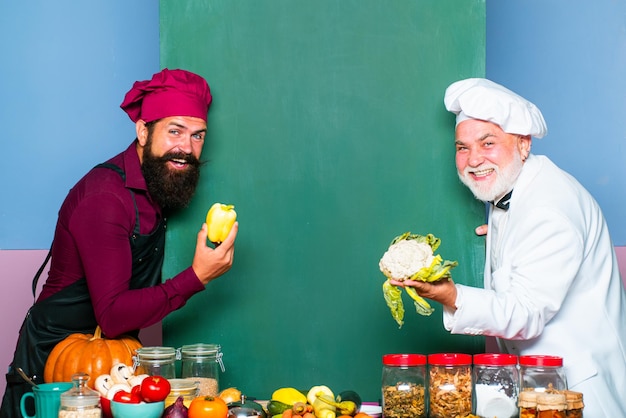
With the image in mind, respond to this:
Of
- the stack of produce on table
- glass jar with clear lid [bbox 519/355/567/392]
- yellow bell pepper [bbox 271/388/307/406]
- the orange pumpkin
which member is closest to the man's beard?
the orange pumpkin

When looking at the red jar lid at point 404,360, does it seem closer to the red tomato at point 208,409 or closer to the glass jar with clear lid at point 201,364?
the red tomato at point 208,409

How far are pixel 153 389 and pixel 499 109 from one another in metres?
1.61

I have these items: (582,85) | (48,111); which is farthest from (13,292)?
(582,85)

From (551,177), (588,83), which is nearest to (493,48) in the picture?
(588,83)

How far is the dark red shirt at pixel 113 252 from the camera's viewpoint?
324 cm

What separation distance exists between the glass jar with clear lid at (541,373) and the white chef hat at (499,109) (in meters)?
0.97

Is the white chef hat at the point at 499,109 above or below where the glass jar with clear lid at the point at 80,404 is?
above

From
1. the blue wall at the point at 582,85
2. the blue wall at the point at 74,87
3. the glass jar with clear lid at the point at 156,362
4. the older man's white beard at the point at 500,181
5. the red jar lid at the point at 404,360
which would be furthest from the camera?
the blue wall at the point at 74,87

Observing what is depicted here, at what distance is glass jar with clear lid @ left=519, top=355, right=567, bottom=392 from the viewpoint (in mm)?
2600

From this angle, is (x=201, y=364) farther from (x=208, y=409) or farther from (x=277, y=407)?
(x=208, y=409)

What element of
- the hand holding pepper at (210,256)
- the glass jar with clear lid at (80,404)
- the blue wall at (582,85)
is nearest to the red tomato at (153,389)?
the glass jar with clear lid at (80,404)

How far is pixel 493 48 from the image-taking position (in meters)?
5.20

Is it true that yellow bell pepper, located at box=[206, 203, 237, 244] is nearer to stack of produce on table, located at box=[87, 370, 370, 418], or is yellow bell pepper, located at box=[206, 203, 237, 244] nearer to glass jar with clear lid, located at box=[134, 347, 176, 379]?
glass jar with clear lid, located at box=[134, 347, 176, 379]

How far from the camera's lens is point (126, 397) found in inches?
103
